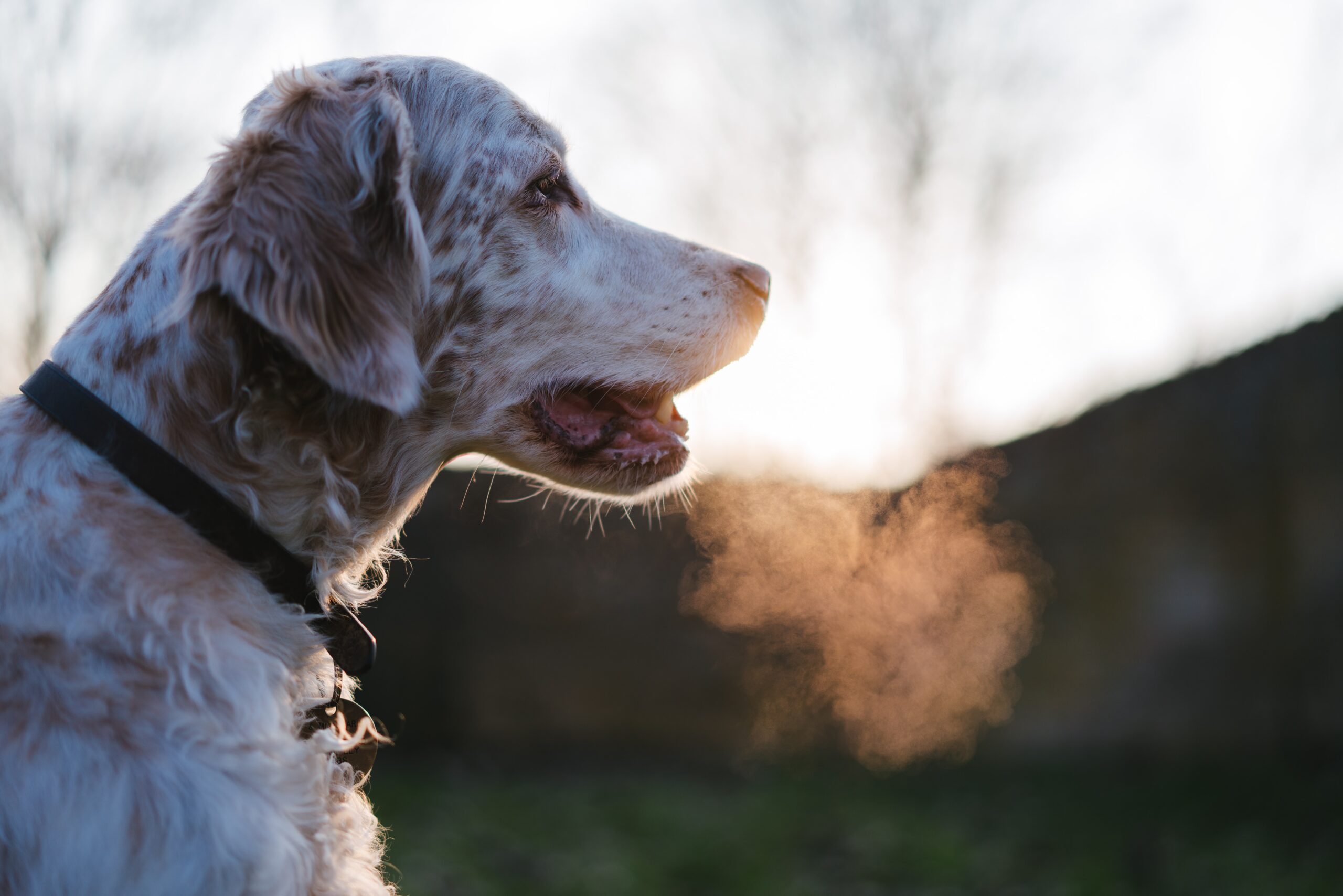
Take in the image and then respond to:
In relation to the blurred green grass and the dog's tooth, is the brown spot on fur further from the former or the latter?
the blurred green grass

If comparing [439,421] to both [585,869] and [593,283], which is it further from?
[585,869]

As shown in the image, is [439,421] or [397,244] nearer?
[397,244]

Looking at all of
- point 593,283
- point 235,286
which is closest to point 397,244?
point 235,286

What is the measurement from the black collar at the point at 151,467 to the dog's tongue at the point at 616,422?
0.64 m

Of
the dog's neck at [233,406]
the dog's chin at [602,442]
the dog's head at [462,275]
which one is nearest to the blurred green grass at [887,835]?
the dog's chin at [602,442]

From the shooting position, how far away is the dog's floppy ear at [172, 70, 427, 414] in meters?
1.46

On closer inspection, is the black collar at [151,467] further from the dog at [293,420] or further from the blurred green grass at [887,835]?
the blurred green grass at [887,835]

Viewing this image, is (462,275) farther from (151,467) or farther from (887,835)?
(887,835)

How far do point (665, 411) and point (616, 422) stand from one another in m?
0.14

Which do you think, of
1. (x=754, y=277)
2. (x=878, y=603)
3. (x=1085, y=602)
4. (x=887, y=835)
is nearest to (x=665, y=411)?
(x=754, y=277)

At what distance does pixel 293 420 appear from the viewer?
62.2 inches

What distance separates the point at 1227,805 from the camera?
5219 mm

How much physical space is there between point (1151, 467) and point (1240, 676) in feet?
4.93

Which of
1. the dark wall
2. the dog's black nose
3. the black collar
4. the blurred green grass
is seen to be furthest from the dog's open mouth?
the dark wall
